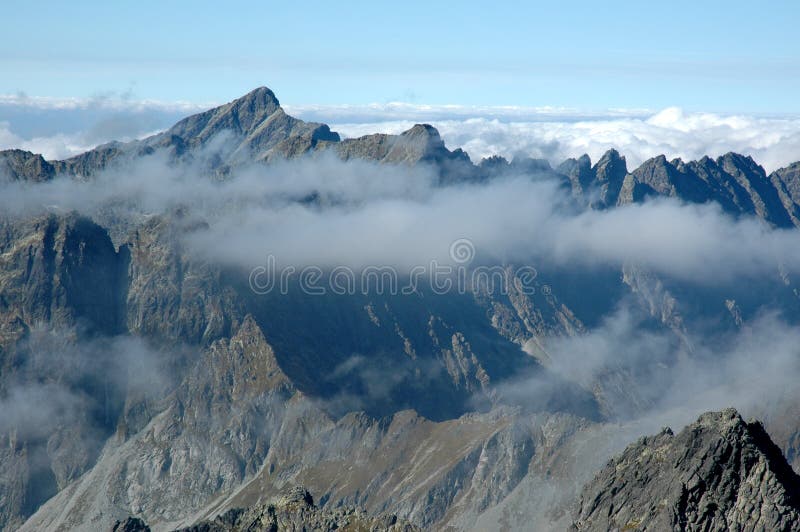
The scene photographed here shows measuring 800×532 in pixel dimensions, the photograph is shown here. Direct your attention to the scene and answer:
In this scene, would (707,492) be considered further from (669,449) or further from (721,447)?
(669,449)

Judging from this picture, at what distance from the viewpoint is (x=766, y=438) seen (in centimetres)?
17738

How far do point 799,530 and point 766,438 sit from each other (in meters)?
25.0

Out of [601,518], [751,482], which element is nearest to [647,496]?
[601,518]

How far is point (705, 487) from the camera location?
170 m

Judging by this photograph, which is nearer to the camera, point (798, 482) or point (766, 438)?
point (798, 482)

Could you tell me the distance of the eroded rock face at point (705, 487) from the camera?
529ft

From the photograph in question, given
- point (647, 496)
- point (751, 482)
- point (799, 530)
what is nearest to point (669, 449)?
point (647, 496)

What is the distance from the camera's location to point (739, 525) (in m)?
161

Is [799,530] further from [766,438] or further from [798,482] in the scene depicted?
[766,438]

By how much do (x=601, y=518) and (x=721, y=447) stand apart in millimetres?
27710

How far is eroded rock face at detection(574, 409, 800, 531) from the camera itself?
16138cm

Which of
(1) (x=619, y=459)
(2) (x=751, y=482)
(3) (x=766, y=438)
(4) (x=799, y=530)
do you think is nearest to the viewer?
(4) (x=799, y=530)

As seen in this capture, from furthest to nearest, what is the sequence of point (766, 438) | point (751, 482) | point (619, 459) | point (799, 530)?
point (619, 459) < point (766, 438) < point (751, 482) < point (799, 530)

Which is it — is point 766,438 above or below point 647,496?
above
